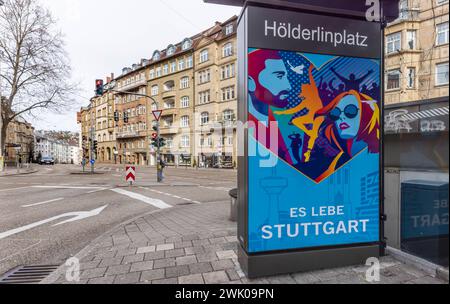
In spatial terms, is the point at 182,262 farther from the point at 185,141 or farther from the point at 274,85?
the point at 185,141

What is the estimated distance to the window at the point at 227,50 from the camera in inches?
1234

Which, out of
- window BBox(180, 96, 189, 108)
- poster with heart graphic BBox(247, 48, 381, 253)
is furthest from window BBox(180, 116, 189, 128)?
poster with heart graphic BBox(247, 48, 381, 253)

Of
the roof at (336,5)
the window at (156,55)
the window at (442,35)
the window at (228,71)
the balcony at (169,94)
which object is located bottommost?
the window at (442,35)

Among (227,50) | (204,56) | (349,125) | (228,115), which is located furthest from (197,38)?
(349,125)

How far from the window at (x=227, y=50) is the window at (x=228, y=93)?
4.31 m

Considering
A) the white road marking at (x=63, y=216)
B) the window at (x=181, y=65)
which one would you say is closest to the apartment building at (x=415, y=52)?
the white road marking at (x=63, y=216)

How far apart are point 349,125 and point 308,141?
55 centimetres

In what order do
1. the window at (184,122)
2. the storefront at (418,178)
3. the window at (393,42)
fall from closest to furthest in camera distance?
the storefront at (418,178) → the window at (393,42) → the window at (184,122)

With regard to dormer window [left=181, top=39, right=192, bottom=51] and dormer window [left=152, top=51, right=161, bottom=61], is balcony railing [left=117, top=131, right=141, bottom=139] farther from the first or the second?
dormer window [left=181, top=39, right=192, bottom=51]

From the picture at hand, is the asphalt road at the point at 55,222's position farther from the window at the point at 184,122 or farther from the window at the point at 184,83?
the window at the point at 184,83

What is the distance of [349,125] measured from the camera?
2.83 metres

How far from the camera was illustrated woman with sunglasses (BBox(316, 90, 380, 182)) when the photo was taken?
279cm
